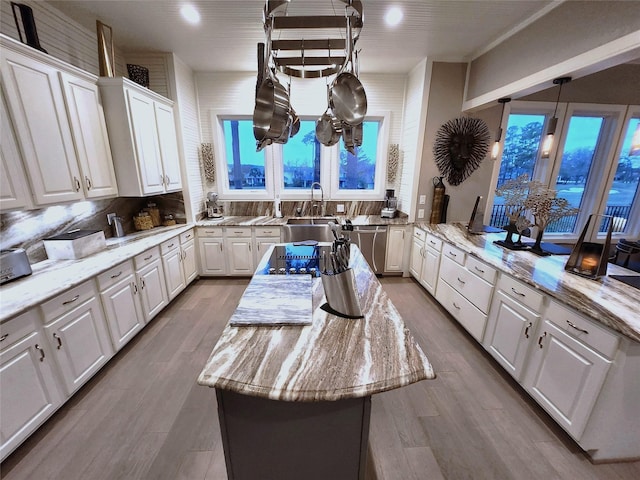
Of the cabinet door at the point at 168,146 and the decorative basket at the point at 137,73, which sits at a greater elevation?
the decorative basket at the point at 137,73

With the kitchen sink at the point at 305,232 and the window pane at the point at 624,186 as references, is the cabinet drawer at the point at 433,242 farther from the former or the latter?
the window pane at the point at 624,186

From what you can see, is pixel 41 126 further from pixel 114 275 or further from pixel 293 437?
pixel 293 437

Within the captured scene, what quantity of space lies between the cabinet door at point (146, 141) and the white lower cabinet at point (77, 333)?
4.10 ft

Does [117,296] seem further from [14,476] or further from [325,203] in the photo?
[325,203]

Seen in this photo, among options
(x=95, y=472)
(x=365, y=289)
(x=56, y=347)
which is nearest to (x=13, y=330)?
(x=56, y=347)

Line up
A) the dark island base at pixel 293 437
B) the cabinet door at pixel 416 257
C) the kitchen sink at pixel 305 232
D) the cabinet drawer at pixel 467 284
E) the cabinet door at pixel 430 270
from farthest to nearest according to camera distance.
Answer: the cabinet door at pixel 416 257 → the kitchen sink at pixel 305 232 → the cabinet door at pixel 430 270 → the cabinet drawer at pixel 467 284 → the dark island base at pixel 293 437

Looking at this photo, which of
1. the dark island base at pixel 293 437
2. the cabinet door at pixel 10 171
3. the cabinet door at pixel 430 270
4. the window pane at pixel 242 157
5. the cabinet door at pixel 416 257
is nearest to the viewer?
the dark island base at pixel 293 437

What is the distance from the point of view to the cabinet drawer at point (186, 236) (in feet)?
10.4

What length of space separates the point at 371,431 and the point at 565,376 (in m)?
1.20

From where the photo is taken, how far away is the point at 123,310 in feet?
7.18

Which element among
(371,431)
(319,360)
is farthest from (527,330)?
(319,360)

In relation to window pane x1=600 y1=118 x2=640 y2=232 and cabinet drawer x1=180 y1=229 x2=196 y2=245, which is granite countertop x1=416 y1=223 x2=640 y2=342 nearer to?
window pane x1=600 y1=118 x2=640 y2=232

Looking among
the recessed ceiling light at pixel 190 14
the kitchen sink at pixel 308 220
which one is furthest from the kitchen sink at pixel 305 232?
the recessed ceiling light at pixel 190 14

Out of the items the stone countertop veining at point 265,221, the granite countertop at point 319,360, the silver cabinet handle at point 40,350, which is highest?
the stone countertop veining at point 265,221
